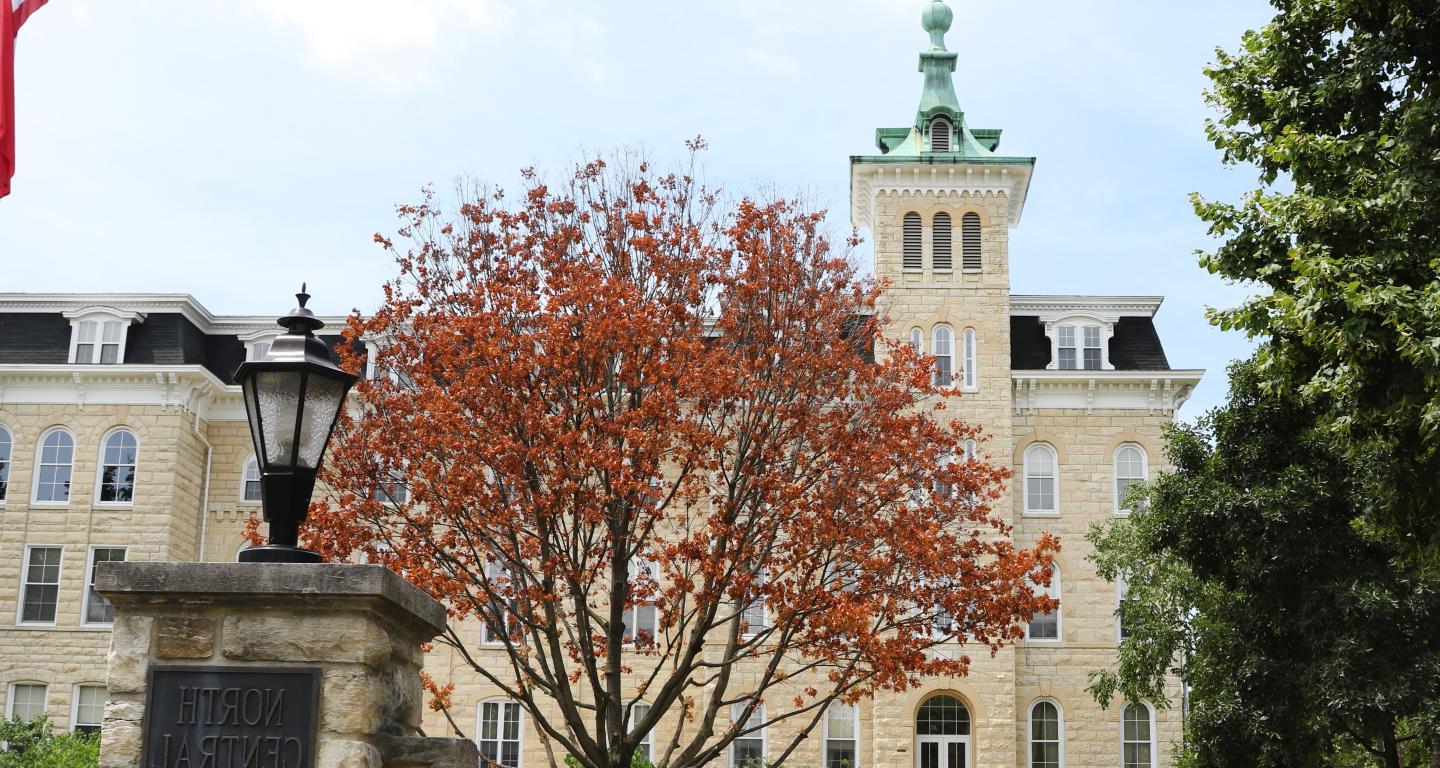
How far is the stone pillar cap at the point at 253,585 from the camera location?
6512mm

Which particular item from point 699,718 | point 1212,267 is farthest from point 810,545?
point 699,718

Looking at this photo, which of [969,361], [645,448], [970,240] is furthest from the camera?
[970,240]

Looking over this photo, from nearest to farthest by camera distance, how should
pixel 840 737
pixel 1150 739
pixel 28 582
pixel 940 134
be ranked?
pixel 1150 739, pixel 840 737, pixel 28 582, pixel 940 134

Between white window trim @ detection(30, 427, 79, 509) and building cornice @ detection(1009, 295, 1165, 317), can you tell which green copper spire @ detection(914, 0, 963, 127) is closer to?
building cornice @ detection(1009, 295, 1165, 317)

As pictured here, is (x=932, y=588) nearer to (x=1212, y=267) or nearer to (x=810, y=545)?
(x=810, y=545)

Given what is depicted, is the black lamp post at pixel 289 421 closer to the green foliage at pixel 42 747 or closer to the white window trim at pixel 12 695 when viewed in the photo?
the green foliage at pixel 42 747

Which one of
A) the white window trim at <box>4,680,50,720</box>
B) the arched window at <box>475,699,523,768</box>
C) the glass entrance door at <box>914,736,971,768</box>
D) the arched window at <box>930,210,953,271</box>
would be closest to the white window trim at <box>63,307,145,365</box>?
the white window trim at <box>4,680,50,720</box>

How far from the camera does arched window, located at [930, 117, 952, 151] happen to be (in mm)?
38000

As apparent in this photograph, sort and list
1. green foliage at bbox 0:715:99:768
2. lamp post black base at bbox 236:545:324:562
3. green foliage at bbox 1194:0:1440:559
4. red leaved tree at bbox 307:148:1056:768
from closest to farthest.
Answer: lamp post black base at bbox 236:545:324:562, green foliage at bbox 1194:0:1440:559, red leaved tree at bbox 307:148:1056:768, green foliage at bbox 0:715:99:768

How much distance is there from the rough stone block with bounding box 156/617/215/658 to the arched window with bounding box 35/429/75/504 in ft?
106

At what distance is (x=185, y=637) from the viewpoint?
6.63m

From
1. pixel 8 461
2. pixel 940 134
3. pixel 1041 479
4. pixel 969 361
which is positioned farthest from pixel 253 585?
pixel 8 461

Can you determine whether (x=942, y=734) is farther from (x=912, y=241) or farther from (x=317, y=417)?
(x=317, y=417)

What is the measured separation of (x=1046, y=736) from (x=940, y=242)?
12379 mm
